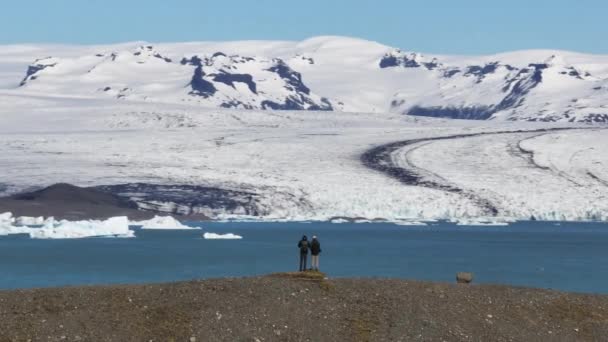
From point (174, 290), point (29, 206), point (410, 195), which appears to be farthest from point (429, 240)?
point (174, 290)

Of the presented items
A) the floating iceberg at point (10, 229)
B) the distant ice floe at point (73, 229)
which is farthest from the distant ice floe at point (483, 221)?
the floating iceberg at point (10, 229)

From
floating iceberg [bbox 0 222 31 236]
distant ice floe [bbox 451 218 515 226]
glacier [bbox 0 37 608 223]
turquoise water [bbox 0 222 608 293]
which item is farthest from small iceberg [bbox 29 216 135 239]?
distant ice floe [bbox 451 218 515 226]

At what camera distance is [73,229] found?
56.3 metres

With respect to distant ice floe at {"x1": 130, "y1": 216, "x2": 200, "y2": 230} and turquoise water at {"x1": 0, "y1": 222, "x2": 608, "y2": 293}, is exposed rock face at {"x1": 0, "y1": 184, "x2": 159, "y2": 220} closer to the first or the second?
distant ice floe at {"x1": 130, "y1": 216, "x2": 200, "y2": 230}

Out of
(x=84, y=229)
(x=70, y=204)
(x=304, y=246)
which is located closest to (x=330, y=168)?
(x=70, y=204)

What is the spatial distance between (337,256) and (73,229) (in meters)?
14.6

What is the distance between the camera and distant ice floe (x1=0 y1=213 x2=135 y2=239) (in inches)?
2165

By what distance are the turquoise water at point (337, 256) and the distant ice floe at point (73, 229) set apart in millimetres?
668

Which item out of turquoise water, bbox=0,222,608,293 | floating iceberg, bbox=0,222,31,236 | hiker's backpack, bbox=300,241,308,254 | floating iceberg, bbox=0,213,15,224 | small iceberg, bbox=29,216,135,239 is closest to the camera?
hiker's backpack, bbox=300,241,308,254

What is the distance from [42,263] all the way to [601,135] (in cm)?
4987

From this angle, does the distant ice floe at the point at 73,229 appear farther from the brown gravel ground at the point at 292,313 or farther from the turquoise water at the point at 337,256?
the brown gravel ground at the point at 292,313

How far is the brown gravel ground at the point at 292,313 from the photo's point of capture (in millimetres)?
15352

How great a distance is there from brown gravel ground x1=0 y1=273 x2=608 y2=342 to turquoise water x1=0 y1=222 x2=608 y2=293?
15817 millimetres

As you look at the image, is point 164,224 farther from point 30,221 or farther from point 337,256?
point 337,256
